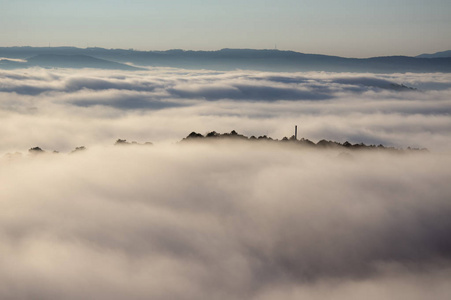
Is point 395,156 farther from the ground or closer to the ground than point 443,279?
farther from the ground

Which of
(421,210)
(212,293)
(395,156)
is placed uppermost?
(395,156)

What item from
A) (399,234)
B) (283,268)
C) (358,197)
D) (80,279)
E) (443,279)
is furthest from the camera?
(358,197)

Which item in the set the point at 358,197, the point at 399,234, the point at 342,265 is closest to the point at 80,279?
the point at 342,265

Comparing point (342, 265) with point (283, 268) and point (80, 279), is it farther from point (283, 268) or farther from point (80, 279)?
point (80, 279)

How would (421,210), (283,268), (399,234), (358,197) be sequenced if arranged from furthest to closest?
(358,197)
(421,210)
(399,234)
(283,268)

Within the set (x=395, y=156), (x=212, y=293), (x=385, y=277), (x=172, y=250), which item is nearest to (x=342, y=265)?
(x=385, y=277)

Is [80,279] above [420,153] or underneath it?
underneath

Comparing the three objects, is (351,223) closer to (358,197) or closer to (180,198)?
(358,197)

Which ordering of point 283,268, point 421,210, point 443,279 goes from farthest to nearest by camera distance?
point 421,210, point 283,268, point 443,279

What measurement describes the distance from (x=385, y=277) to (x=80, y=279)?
260 feet

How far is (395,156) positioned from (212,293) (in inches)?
4908

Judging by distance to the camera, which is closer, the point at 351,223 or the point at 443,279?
the point at 443,279

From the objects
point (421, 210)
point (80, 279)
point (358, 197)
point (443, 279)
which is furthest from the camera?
point (358, 197)

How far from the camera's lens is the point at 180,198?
589ft
